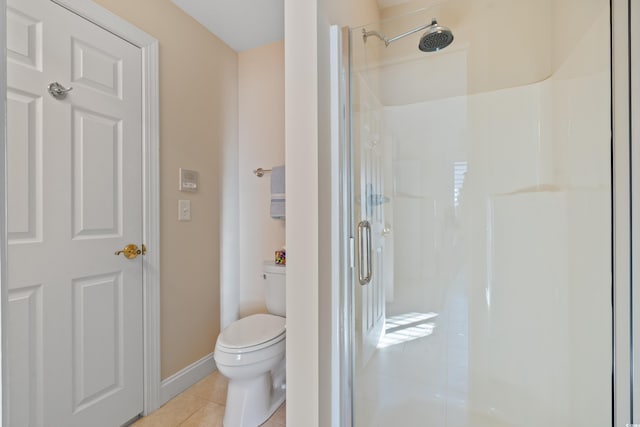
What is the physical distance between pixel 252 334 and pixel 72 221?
3.31 ft

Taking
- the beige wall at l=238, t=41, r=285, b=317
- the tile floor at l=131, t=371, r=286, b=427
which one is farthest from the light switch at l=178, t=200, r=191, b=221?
the tile floor at l=131, t=371, r=286, b=427

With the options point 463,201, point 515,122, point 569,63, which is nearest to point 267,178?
point 463,201

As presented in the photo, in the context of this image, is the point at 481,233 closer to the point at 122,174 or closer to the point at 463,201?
the point at 463,201

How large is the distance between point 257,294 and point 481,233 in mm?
1601

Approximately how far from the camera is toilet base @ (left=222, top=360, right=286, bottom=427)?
53.3 inches

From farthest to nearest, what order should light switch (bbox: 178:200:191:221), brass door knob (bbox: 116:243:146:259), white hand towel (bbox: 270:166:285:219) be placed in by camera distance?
white hand towel (bbox: 270:166:285:219) → light switch (bbox: 178:200:191:221) → brass door knob (bbox: 116:243:146:259)

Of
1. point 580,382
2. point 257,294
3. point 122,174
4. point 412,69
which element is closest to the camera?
point 580,382

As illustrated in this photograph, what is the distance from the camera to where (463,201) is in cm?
150

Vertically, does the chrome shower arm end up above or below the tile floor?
above

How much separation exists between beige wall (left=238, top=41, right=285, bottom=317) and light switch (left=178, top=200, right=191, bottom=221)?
463 millimetres

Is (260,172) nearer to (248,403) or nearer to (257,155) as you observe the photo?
(257,155)

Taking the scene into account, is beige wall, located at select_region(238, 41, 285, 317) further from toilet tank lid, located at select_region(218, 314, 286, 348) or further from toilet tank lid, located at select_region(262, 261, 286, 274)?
toilet tank lid, located at select_region(218, 314, 286, 348)

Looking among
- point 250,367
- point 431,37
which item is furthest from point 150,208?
point 431,37

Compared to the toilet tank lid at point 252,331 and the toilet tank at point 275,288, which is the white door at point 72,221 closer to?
the toilet tank lid at point 252,331
